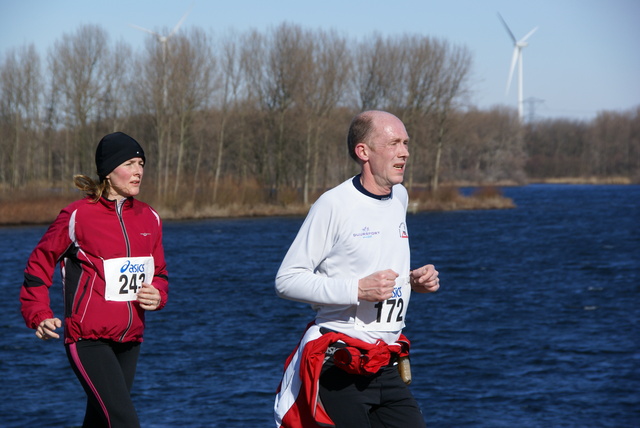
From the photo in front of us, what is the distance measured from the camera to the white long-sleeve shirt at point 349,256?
3.89 m

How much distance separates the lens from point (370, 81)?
6544 cm

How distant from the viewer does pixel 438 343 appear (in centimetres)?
2067

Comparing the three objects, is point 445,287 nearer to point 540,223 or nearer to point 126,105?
point 540,223

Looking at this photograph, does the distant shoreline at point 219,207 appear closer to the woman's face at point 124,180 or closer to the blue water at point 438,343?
the blue water at point 438,343

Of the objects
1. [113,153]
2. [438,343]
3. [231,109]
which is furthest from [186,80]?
[113,153]

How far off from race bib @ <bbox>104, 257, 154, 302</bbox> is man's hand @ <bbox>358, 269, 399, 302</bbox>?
1229 mm

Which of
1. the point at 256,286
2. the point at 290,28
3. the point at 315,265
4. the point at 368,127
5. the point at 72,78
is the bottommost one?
the point at 256,286

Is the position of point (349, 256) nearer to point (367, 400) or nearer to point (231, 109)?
point (367, 400)

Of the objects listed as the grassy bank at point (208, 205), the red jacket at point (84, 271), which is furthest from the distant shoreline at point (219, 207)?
the red jacket at point (84, 271)

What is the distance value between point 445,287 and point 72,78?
124 feet

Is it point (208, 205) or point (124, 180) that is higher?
point (124, 180)

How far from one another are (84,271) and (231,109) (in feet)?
195

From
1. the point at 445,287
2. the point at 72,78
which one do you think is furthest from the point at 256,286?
the point at 72,78

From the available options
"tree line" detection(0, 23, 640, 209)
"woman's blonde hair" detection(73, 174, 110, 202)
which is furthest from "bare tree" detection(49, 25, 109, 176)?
"woman's blonde hair" detection(73, 174, 110, 202)
